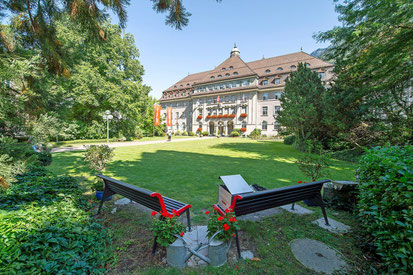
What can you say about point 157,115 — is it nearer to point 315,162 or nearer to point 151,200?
point 315,162

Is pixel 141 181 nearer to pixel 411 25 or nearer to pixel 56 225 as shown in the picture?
pixel 56 225

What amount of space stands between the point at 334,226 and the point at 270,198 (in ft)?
5.94

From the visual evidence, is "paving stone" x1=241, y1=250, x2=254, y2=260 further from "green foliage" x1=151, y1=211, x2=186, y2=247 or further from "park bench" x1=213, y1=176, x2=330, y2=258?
"green foliage" x1=151, y1=211, x2=186, y2=247

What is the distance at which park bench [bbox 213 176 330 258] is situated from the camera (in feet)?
8.26

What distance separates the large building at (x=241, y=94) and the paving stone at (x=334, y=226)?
34251 millimetres

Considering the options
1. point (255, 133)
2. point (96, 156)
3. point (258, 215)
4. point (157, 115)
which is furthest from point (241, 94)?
point (258, 215)

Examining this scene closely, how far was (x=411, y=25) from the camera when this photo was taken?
6887mm

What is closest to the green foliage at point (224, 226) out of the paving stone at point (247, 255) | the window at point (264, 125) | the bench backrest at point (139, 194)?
the paving stone at point (247, 255)

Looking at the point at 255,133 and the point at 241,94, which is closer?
the point at 255,133

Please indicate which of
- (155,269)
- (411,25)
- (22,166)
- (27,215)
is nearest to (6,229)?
(27,215)

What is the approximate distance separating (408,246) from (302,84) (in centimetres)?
1515

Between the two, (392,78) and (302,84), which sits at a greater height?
(302,84)

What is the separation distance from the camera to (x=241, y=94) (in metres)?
39.6

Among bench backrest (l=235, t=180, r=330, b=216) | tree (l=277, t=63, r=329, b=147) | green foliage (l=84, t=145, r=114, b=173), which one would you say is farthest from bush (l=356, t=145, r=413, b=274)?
tree (l=277, t=63, r=329, b=147)
